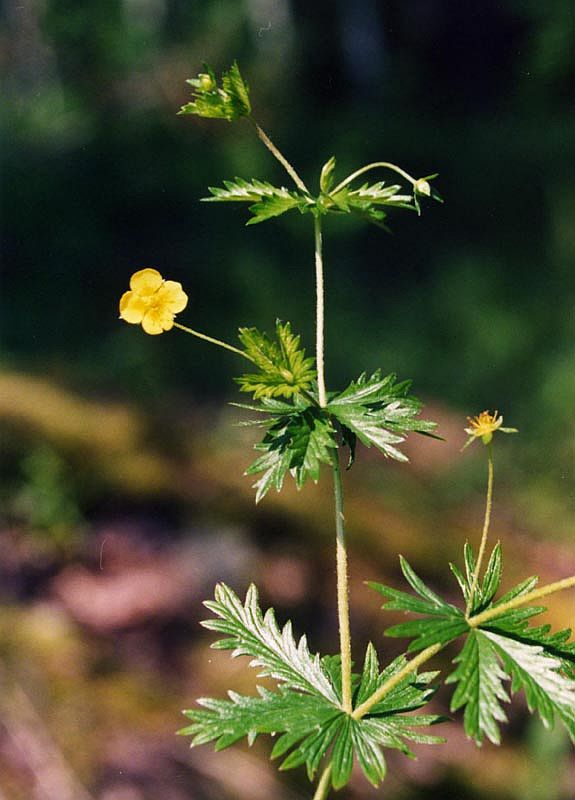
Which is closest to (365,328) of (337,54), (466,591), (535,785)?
(535,785)

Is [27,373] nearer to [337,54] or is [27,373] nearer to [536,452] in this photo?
[536,452]

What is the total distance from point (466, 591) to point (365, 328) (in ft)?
19.2

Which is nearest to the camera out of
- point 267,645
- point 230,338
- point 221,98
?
point 221,98

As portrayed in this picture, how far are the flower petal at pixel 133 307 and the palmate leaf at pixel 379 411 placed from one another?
0.19 m

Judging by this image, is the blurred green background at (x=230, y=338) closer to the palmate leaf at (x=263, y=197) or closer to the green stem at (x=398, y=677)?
the green stem at (x=398, y=677)

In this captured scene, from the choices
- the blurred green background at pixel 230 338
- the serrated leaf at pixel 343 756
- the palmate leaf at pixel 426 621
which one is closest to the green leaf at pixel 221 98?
the palmate leaf at pixel 426 621

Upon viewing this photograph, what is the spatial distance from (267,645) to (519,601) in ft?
0.99

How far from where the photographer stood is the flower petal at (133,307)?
82 centimetres

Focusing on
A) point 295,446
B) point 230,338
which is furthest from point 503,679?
point 230,338

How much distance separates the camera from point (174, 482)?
3.56 meters

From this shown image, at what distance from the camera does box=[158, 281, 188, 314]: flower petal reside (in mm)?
820

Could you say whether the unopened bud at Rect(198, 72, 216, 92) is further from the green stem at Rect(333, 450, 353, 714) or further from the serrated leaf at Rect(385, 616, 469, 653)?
the serrated leaf at Rect(385, 616, 469, 653)

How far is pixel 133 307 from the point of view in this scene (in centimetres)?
82

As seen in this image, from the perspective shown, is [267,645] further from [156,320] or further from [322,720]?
[156,320]
